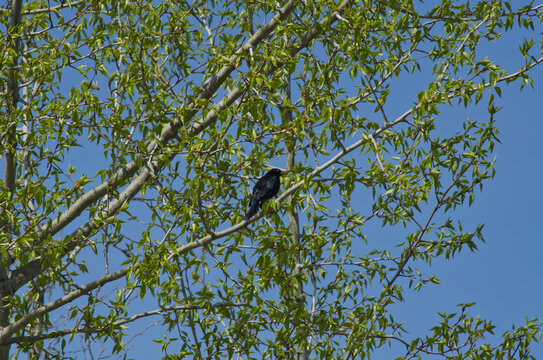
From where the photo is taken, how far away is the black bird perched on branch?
8570 millimetres

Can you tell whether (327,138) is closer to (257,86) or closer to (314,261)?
(257,86)

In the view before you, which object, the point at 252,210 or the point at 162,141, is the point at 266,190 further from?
the point at 162,141

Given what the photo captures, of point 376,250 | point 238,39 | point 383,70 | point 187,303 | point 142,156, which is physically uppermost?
point 383,70

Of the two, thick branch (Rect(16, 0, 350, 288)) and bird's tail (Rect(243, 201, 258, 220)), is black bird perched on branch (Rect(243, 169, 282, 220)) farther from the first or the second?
thick branch (Rect(16, 0, 350, 288))

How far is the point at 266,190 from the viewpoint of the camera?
28.2ft

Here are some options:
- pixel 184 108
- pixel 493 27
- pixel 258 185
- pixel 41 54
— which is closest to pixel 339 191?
pixel 258 185

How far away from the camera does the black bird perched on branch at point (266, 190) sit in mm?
8570

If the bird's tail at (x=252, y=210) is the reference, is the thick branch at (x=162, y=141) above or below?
above

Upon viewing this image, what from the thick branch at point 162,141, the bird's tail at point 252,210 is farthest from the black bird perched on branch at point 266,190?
the thick branch at point 162,141

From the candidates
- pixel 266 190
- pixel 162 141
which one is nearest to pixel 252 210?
pixel 266 190

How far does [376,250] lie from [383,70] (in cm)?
264

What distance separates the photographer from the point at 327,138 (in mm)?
7656

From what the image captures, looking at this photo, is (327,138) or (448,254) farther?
(448,254)

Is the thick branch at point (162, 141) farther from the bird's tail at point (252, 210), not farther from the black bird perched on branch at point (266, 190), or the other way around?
the bird's tail at point (252, 210)
